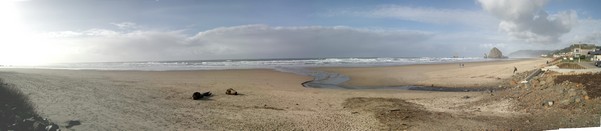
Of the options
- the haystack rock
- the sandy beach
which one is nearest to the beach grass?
the sandy beach

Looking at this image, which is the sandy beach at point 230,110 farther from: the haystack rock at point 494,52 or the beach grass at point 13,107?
the haystack rock at point 494,52

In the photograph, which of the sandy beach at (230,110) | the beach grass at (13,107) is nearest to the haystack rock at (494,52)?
the sandy beach at (230,110)

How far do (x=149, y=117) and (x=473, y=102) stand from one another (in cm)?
633

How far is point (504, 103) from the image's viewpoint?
773 centimetres

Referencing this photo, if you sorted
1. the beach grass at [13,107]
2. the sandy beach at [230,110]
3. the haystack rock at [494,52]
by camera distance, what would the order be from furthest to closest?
the haystack rock at [494,52] → the sandy beach at [230,110] → the beach grass at [13,107]

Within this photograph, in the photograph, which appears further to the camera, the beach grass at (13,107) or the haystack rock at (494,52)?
the haystack rock at (494,52)

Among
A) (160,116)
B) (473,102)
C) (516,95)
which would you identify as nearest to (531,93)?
(516,95)

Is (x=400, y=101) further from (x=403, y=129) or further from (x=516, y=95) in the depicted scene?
(x=403, y=129)

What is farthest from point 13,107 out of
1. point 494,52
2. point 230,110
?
point 494,52

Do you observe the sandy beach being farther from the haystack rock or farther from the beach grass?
the haystack rock

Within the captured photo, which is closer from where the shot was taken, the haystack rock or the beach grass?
the beach grass

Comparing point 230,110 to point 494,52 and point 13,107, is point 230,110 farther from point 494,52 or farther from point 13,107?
point 494,52

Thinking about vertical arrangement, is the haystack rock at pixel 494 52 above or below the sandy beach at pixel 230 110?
above

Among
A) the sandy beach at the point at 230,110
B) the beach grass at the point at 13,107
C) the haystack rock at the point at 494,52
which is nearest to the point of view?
the beach grass at the point at 13,107
